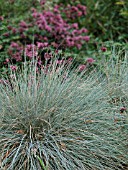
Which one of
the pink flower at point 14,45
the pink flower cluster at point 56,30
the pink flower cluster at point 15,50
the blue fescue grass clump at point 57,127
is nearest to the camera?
the blue fescue grass clump at point 57,127

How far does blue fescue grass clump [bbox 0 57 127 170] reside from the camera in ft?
9.25

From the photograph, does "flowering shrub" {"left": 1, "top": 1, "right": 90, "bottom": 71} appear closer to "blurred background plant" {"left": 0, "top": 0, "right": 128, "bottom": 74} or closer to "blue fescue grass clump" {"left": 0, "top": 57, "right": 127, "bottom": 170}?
"blurred background plant" {"left": 0, "top": 0, "right": 128, "bottom": 74}

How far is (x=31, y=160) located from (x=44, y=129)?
306mm

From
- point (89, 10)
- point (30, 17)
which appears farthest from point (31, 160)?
point (89, 10)

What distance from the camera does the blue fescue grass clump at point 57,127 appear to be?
2.82 m

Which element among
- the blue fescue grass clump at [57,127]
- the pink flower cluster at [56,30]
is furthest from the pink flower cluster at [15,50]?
the blue fescue grass clump at [57,127]

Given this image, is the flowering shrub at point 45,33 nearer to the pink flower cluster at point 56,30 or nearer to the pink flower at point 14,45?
the pink flower cluster at point 56,30

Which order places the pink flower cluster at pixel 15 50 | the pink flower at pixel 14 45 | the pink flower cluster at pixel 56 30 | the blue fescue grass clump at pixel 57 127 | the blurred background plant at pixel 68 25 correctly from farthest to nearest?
the pink flower cluster at pixel 56 30 < the blurred background plant at pixel 68 25 < the pink flower at pixel 14 45 < the pink flower cluster at pixel 15 50 < the blue fescue grass clump at pixel 57 127

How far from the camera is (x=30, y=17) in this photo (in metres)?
5.38

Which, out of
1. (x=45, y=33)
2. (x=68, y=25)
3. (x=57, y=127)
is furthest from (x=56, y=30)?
(x=57, y=127)

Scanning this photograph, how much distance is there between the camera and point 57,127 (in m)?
3.02

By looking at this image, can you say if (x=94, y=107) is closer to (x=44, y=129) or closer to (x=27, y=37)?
(x=44, y=129)

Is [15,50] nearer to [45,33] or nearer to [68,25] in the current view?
[45,33]

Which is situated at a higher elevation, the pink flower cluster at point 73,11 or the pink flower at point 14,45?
the pink flower cluster at point 73,11
